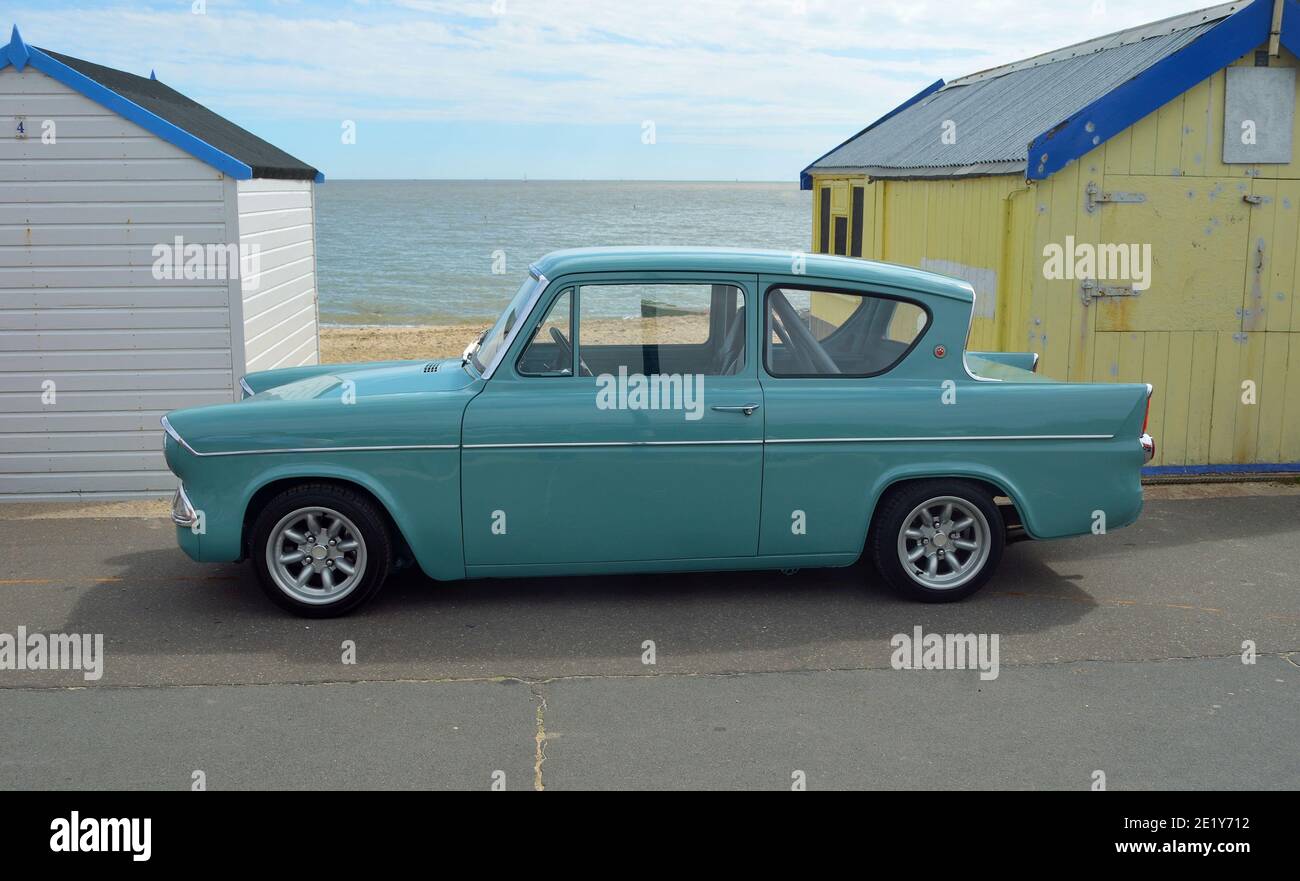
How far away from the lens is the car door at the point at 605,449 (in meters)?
5.97

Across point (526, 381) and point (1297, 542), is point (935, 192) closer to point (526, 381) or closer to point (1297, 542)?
point (1297, 542)

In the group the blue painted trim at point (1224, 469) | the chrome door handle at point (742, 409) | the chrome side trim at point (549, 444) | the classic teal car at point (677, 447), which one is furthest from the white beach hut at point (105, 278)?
the blue painted trim at point (1224, 469)

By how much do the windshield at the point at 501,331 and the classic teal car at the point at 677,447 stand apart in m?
0.02

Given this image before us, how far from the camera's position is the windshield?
20.4ft

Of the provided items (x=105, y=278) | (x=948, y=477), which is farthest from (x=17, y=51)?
(x=948, y=477)

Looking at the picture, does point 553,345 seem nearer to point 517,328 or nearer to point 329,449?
point 517,328

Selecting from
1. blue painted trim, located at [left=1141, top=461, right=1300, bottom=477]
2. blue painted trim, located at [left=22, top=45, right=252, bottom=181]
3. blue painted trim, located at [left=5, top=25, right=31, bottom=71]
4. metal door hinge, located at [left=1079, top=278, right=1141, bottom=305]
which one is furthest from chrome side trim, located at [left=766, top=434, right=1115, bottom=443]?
blue painted trim, located at [left=5, top=25, right=31, bottom=71]

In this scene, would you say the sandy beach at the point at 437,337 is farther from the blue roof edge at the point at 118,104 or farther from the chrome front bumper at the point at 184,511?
the blue roof edge at the point at 118,104

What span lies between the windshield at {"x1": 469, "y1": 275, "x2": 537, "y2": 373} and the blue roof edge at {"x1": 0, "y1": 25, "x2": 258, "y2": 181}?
324 centimetres

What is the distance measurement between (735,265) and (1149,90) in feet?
13.9

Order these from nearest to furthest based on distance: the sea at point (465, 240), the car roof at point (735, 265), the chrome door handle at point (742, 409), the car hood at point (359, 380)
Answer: the chrome door handle at point (742, 409), the car roof at point (735, 265), the car hood at point (359, 380), the sea at point (465, 240)

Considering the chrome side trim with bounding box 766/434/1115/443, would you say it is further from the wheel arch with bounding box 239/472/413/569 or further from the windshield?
the wheel arch with bounding box 239/472/413/569

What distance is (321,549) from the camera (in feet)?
19.8
